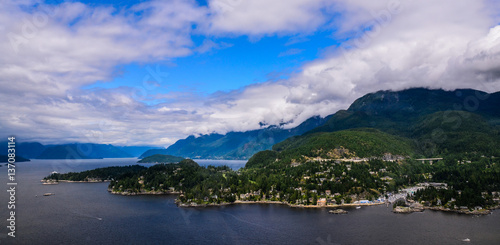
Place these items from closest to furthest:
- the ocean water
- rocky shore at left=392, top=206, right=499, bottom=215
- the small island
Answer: the ocean water → rocky shore at left=392, top=206, right=499, bottom=215 → the small island

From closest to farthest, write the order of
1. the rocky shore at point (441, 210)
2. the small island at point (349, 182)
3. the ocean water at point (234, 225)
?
the ocean water at point (234, 225), the rocky shore at point (441, 210), the small island at point (349, 182)

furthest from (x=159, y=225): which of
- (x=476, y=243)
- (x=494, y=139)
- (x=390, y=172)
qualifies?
(x=494, y=139)

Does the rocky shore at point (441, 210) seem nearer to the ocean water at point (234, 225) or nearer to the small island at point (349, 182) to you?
the small island at point (349, 182)

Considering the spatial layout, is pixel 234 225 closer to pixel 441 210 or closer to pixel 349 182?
pixel 349 182

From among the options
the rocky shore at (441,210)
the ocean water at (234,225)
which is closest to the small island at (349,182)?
the rocky shore at (441,210)

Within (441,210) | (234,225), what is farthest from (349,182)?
(234,225)

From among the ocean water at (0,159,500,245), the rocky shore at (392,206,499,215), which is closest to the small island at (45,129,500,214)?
the rocky shore at (392,206,499,215)

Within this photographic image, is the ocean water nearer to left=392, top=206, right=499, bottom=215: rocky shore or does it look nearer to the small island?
left=392, top=206, right=499, bottom=215: rocky shore

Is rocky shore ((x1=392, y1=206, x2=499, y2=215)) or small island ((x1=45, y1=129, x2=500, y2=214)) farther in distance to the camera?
small island ((x1=45, y1=129, x2=500, y2=214))

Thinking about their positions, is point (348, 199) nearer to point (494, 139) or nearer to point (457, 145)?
point (457, 145)
